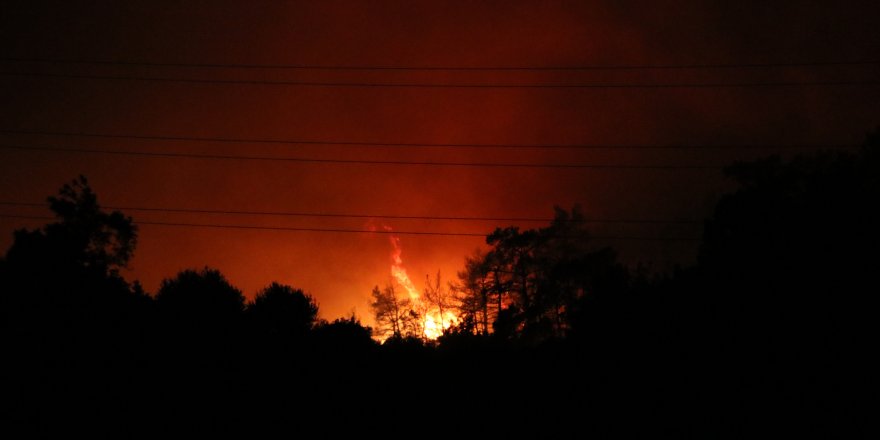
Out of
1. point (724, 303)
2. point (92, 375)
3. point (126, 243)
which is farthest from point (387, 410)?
point (126, 243)

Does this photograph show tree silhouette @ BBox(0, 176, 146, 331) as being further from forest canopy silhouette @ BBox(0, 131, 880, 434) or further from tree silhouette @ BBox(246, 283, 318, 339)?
tree silhouette @ BBox(246, 283, 318, 339)

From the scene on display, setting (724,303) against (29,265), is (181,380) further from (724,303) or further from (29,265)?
(724,303)

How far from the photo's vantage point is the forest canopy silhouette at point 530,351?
49.6 ft

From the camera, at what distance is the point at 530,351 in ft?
82.8

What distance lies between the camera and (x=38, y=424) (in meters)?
15.3

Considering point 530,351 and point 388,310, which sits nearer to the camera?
point 530,351

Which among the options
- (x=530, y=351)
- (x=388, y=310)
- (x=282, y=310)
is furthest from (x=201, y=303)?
(x=388, y=310)

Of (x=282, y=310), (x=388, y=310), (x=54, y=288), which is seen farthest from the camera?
(x=388, y=310)

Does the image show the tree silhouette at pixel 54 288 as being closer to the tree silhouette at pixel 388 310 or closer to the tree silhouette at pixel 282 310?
the tree silhouette at pixel 282 310

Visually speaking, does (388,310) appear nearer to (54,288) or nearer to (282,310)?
(282,310)

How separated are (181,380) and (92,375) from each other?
2.78 metres

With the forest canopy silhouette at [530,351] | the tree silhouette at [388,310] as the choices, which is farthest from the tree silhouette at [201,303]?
the tree silhouette at [388,310]

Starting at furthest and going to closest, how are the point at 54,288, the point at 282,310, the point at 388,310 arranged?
1. the point at 388,310
2. the point at 282,310
3. the point at 54,288

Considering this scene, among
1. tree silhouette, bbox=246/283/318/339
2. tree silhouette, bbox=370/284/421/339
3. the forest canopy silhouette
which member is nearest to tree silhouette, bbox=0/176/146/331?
the forest canopy silhouette
